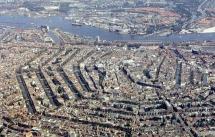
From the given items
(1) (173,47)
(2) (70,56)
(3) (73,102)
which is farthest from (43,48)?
(3) (73,102)

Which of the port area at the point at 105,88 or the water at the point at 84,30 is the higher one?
the water at the point at 84,30

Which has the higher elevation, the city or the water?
the water

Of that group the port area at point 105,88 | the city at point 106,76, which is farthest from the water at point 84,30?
the port area at point 105,88

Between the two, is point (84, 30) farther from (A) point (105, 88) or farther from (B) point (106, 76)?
(A) point (105, 88)

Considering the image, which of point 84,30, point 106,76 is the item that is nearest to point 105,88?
point 106,76

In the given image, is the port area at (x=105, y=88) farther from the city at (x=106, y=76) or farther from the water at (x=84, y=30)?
the water at (x=84, y=30)

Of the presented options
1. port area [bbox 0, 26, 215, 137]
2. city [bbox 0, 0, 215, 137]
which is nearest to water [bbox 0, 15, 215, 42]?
city [bbox 0, 0, 215, 137]

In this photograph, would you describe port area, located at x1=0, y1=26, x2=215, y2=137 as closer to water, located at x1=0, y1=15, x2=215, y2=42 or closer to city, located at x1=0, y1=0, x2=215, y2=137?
city, located at x1=0, y1=0, x2=215, y2=137
